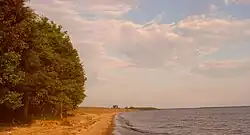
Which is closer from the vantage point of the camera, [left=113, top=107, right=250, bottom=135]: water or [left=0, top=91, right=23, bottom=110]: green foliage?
[left=0, top=91, right=23, bottom=110]: green foliage

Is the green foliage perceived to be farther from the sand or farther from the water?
the water

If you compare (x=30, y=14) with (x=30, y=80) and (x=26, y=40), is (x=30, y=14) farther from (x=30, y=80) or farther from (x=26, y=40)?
(x=30, y=80)

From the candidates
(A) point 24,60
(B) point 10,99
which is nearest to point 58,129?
(B) point 10,99

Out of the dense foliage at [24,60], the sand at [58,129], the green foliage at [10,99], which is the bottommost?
the sand at [58,129]

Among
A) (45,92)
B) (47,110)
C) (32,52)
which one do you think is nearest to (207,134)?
(45,92)

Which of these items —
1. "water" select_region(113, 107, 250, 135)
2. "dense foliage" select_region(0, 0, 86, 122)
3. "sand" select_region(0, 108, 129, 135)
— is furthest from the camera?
"water" select_region(113, 107, 250, 135)

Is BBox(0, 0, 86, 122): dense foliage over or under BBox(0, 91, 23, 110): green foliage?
over

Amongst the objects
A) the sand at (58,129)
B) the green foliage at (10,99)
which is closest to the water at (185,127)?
the sand at (58,129)

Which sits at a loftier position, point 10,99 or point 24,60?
point 24,60

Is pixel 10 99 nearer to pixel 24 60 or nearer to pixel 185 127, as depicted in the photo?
pixel 24 60

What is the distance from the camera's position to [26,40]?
143ft

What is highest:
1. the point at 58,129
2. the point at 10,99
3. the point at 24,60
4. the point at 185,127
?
the point at 24,60

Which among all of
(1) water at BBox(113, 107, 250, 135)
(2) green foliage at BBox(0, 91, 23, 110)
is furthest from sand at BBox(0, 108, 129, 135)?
(1) water at BBox(113, 107, 250, 135)

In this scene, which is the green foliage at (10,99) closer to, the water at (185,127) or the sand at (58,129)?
the sand at (58,129)
